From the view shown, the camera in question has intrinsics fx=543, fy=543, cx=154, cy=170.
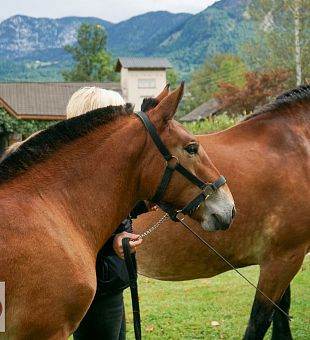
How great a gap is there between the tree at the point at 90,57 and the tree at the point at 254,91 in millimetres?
31630

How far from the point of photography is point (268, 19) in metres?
31.5

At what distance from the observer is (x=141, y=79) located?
51875 millimetres

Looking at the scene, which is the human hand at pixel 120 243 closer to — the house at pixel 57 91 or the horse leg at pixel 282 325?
the horse leg at pixel 282 325

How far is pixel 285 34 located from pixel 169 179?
29.4 metres

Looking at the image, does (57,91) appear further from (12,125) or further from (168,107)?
(168,107)

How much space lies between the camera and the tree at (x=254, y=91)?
103 feet

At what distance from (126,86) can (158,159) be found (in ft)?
163

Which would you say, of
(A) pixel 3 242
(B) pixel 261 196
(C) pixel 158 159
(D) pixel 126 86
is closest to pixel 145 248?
(B) pixel 261 196

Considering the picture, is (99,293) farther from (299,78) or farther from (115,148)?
(299,78)

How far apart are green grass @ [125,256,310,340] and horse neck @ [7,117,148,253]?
314 cm

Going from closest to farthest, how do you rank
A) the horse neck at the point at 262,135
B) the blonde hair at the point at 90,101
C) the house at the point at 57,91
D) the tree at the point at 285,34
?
the blonde hair at the point at 90,101, the horse neck at the point at 262,135, the tree at the point at 285,34, the house at the point at 57,91

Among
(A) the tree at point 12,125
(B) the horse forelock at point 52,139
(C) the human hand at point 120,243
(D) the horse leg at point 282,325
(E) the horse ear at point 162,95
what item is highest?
(E) the horse ear at point 162,95

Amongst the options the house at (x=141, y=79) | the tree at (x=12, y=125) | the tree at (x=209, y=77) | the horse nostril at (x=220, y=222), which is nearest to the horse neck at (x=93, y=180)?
the horse nostril at (x=220, y=222)

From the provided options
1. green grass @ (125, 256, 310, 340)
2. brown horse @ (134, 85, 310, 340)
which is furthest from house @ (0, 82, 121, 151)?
brown horse @ (134, 85, 310, 340)
